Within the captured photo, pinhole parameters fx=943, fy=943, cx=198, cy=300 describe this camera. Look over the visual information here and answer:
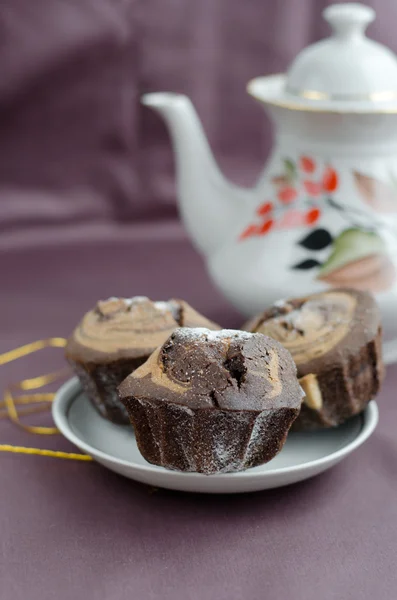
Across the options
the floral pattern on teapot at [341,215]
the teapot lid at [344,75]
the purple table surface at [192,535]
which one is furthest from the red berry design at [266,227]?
the purple table surface at [192,535]

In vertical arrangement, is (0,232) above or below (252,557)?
below

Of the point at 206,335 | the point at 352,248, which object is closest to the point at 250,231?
the point at 352,248

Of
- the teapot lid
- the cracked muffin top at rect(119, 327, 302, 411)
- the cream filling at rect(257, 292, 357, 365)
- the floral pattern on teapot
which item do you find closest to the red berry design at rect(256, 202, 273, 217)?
the floral pattern on teapot

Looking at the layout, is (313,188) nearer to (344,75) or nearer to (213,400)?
(344,75)

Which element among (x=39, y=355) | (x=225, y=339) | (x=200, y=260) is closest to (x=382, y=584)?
(x=225, y=339)

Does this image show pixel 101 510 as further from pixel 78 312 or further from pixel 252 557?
pixel 78 312

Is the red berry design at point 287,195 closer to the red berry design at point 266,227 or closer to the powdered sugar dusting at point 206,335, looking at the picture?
the red berry design at point 266,227

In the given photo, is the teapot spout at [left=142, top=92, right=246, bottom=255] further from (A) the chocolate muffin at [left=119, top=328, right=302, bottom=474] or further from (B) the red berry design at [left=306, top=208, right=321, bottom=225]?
(A) the chocolate muffin at [left=119, top=328, right=302, bottom=474]
